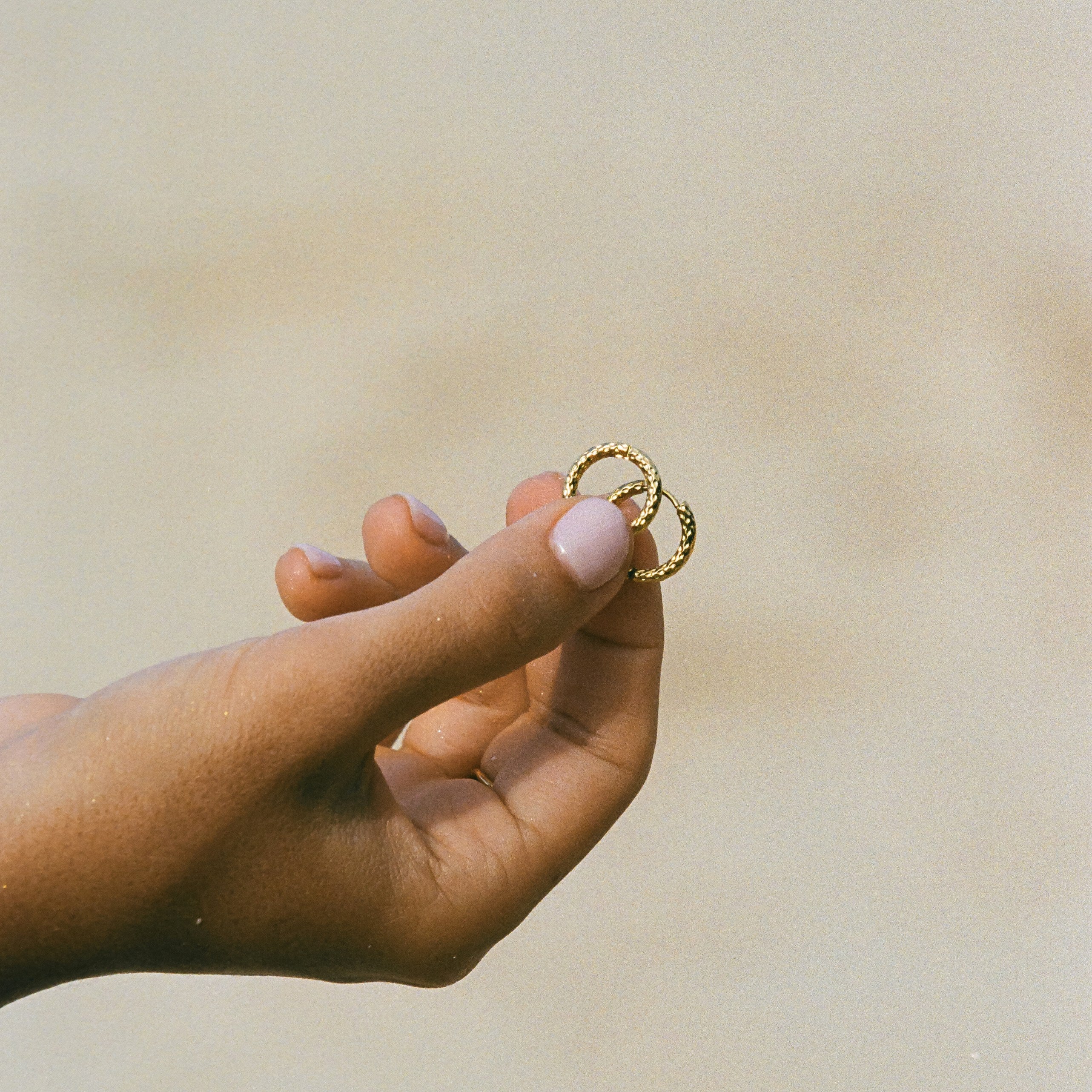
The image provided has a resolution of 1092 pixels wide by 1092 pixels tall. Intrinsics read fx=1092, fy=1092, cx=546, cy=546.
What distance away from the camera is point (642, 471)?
66cm

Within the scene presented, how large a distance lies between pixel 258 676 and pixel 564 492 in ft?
0.76

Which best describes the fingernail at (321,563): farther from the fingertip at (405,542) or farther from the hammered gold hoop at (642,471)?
the hammered gold hoop at (642,471)

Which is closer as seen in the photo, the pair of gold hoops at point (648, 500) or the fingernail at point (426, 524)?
the pair of gold hoops at point (648, 500)

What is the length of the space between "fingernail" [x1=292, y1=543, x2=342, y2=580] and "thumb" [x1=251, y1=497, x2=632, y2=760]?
208 millimetres

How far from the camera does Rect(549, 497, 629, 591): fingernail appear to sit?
558mm

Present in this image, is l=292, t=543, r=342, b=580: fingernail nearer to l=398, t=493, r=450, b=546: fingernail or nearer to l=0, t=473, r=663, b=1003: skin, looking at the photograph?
l=398, t=493, r=450, b=546: fingernail

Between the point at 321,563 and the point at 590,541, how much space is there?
0.85 ft

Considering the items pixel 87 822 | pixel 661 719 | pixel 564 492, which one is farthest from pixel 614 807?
pixel 661 719

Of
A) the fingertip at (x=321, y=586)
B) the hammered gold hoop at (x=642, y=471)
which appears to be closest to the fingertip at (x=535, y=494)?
the hammered gold hoop at (x=642, y=471)

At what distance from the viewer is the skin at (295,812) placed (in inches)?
20.5

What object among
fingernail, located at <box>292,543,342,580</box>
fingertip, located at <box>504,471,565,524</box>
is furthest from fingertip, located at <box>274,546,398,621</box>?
fingertip, located at <box>504,471,565,524</box>

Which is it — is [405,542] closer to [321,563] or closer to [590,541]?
A: [321,563]

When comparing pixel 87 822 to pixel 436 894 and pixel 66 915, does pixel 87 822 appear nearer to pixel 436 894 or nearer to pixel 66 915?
pixel 66 915

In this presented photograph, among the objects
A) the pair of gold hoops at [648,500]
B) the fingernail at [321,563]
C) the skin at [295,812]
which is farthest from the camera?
the fingernail at [321,563]
